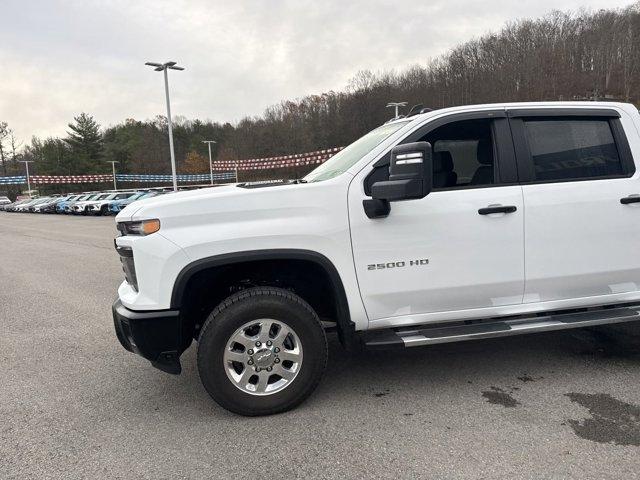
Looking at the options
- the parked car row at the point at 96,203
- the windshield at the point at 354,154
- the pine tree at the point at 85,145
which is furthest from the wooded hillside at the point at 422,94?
the windshield at the point at 354,154

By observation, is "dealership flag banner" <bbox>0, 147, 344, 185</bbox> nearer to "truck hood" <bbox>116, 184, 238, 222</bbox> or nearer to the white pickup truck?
the white pickup truck

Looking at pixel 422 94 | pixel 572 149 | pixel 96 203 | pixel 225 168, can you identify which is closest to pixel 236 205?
pixel 572 149

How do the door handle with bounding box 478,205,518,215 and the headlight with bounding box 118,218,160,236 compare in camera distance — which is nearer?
the headlight with bounding box 118,218,160,236

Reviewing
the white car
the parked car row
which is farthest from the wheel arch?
the white car

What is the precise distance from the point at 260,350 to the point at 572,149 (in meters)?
2.76

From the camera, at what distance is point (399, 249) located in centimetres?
336

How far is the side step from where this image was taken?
11.1 ft

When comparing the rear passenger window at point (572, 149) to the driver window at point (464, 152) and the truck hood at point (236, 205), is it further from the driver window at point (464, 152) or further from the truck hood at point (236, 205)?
the truck hood at point (236, 205)

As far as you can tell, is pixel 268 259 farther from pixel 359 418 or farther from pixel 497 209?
pixel 497 209

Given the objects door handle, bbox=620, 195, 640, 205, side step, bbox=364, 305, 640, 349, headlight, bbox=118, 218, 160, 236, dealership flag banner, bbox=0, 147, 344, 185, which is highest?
dealership flag banner, bbox=0, 147, 344, 185

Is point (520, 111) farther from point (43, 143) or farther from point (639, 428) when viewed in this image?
point (43, 143)

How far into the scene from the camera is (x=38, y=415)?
3525mm

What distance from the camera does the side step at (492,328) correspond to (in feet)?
11.1

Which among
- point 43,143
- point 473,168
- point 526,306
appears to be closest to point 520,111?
point 473,168
